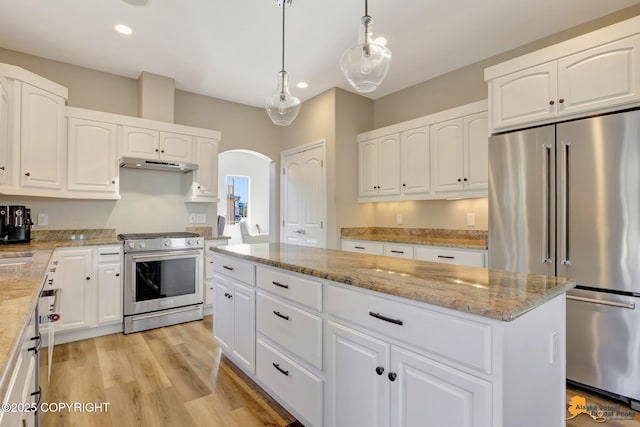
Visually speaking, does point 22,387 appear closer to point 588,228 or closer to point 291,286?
point 291,286

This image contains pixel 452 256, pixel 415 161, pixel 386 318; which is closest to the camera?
pixel 386 318

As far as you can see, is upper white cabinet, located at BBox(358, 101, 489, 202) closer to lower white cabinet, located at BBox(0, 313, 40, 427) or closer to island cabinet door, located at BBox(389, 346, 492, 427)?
island cabinet door, located at BBox(389, 346, 492, 427)

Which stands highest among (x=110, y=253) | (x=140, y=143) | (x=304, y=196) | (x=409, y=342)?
(x=140, y=143)

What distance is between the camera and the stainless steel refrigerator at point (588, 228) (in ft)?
6.83

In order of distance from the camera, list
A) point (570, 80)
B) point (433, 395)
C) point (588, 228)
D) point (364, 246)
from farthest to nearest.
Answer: point (364, 246), point (570, 80), point (588, 228), point (433, 395)

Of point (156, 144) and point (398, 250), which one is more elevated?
point (156, 144)

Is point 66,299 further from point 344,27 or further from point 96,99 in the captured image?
point 344,27

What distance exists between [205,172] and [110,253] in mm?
1433

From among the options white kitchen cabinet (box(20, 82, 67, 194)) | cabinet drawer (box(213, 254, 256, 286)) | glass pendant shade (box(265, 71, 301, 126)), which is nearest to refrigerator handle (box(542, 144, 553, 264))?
glass pendant shade (box(265, 71, 301, 126))

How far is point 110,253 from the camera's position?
3.26 meters

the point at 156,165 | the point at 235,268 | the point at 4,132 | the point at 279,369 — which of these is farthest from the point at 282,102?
the point at 4,132

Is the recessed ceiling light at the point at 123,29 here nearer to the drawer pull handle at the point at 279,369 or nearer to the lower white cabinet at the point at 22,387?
the lower white cabinet at the point at 22,387

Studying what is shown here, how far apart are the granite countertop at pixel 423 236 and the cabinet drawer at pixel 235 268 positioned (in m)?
1.87

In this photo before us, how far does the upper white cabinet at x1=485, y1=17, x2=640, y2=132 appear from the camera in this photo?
84.0 inches
